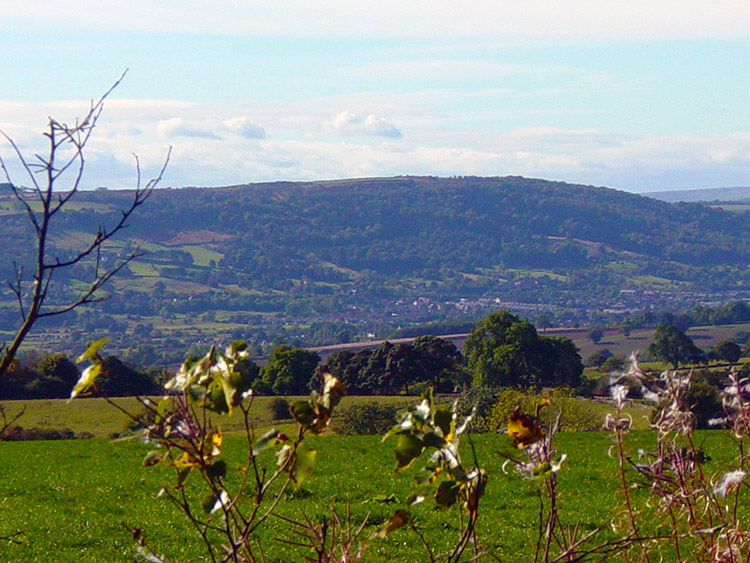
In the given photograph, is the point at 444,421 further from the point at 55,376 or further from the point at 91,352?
the point at 55,376

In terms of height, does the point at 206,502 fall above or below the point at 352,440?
above

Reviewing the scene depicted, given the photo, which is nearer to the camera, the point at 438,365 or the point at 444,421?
the point at 444,421

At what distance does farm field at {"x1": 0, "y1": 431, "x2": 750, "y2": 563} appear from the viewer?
903 centimetres

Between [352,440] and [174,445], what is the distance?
16.1 metres

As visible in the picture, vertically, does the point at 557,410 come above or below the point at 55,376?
above

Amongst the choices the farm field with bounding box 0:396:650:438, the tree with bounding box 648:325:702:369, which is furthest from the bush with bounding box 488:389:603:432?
the tree with bounding box 648:325:702:369

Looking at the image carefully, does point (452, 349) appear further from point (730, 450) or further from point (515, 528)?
point (515, 528)

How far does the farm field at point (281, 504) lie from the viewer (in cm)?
903

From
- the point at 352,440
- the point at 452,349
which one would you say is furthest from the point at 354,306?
the point at 352,440

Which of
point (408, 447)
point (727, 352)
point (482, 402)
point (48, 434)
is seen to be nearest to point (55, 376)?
point (48, 434)

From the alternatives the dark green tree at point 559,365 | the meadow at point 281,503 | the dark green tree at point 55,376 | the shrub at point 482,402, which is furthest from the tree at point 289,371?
the meadow at point 281,503

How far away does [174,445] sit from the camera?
6.08ft

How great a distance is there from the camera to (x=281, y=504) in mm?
10766

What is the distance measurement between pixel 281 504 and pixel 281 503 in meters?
0.28
